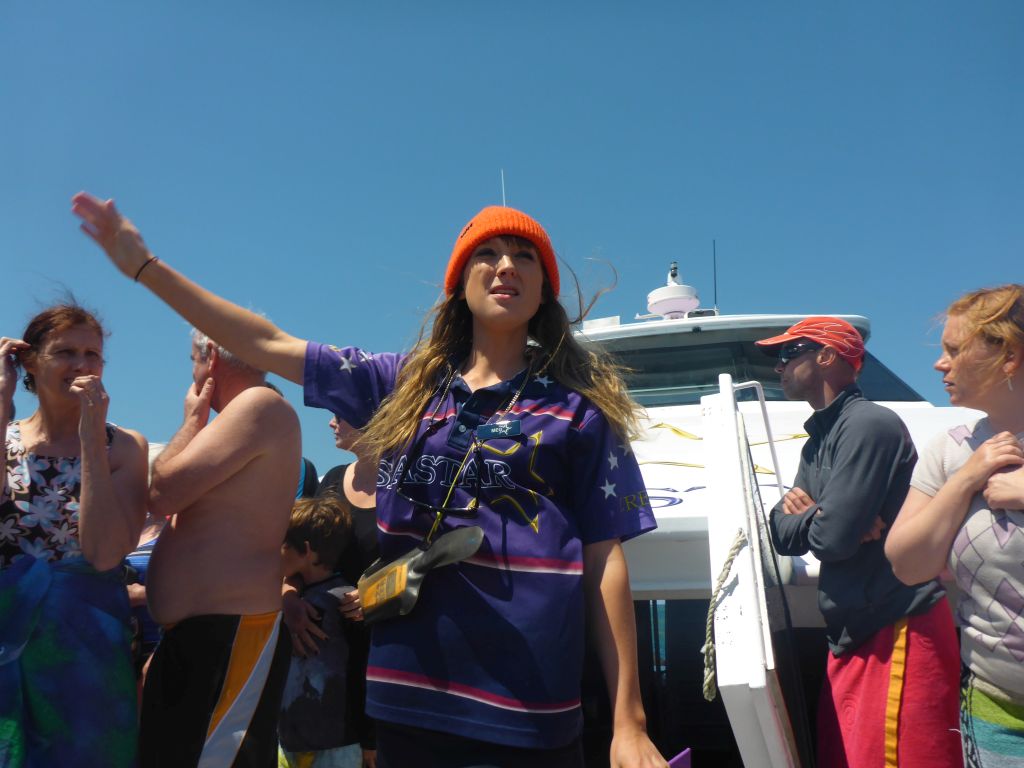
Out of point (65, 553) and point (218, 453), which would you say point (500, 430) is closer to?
point (218, 453)

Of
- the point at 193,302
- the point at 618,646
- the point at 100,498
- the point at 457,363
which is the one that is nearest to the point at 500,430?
the point at 457,363

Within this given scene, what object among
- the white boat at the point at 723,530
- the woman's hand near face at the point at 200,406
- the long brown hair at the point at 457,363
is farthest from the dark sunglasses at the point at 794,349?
the woman's hand near face at the point at 200,406

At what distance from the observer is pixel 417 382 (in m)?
2.03

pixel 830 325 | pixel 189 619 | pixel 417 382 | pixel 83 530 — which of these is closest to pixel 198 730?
pixel 189 619

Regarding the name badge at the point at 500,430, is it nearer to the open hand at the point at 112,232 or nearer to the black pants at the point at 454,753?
the black pants at the point at 454,753

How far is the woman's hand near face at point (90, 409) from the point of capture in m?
2.30

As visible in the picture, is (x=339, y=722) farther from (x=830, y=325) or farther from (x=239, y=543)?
(x=830, y=325)

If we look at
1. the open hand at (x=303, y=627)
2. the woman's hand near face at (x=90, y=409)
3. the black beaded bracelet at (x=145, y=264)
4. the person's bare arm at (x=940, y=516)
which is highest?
the black beaded bracelet at (x=145, y=264)

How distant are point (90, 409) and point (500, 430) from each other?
1.22 meters

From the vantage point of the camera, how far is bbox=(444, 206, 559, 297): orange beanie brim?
2080 mm

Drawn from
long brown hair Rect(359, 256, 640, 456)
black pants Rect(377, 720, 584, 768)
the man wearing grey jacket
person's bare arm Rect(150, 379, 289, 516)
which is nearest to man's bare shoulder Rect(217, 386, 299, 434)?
person's bare arm Rect(150, 379, 289, 516)

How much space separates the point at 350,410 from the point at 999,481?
4.99 feet

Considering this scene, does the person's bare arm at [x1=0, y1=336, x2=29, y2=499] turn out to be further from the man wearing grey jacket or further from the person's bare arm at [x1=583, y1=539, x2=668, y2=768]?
the man wearing grey jacket

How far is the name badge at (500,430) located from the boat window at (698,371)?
10.1 ft
